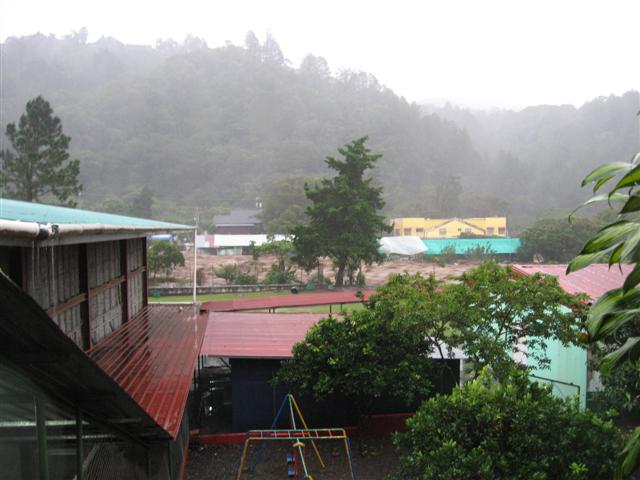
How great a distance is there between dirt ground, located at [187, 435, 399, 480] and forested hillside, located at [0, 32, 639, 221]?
173 feet

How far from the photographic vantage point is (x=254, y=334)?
10.1m

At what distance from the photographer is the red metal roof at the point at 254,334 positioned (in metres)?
8.70

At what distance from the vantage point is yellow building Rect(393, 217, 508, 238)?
4822 cm

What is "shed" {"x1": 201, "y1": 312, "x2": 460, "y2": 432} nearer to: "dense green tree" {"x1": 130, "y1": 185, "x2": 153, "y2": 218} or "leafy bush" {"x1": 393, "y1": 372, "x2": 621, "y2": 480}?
"leafy bush" {"x1": 393, "y1": 372, "x2": 621, "y2": 480}

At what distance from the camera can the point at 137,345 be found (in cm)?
736

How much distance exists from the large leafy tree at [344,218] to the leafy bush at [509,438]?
21.1 meters

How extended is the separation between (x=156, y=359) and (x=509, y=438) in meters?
4.15

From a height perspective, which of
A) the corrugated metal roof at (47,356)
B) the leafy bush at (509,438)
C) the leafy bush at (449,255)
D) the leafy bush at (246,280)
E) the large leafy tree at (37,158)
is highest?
the large leafy tree at (37,158)

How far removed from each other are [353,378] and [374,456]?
137 centimetres

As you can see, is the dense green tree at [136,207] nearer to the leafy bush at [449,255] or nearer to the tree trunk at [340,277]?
the tree trunk at [340,277]

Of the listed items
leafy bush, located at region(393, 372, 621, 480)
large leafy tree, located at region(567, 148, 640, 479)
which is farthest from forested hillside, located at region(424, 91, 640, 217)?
large leafy tree, located at region(567, 148, 640, 479)

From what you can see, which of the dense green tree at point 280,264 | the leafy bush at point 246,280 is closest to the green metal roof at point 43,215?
the leafy bush at point 246,280

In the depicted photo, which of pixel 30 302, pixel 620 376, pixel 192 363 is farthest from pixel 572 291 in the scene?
pixel 30 302

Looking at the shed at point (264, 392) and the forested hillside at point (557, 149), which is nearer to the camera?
the shed at point (264, 392)
